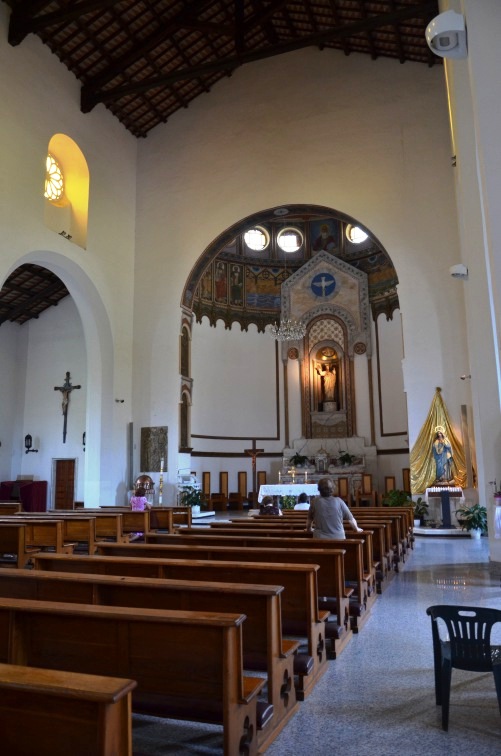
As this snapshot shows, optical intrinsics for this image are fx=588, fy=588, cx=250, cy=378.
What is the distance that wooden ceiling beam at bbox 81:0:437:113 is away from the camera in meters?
12.6

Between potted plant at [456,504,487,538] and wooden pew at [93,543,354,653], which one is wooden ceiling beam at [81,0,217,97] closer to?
potted plant at [456,504,487,538]

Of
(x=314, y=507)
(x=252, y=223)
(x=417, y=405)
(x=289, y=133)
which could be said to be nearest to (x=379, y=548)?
(x=314, y=507)

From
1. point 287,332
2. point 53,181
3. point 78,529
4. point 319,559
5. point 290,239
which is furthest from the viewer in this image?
point 290,239

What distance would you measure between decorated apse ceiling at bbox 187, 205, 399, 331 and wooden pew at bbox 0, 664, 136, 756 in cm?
1837

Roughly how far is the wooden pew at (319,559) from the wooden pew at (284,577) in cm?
51

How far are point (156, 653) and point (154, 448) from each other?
1351 cm

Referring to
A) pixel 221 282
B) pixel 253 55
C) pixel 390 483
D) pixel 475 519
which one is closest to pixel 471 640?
pixel 475 519

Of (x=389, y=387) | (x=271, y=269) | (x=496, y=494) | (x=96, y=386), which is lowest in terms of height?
(x=496, y=494)

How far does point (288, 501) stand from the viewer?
16047 millimetres

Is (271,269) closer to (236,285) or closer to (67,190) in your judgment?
(236,285)

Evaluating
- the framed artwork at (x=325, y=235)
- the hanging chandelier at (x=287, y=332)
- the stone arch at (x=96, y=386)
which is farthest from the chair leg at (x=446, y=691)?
the framed artwork at (x=325, y=235)

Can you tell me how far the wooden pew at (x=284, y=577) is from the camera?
374cm

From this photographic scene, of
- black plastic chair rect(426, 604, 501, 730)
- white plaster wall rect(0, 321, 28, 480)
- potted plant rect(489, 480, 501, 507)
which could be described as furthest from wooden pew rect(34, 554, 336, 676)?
white plaster wall rect(0, 321, 28, 480)

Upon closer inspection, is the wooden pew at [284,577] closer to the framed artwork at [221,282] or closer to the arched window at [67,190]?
the arched window at [67,190]
